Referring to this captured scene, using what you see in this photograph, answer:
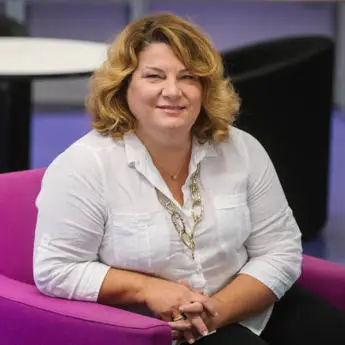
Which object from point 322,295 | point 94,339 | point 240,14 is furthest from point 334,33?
point 94,339

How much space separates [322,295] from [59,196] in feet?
2.47

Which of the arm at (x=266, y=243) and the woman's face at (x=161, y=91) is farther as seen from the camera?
the arm at (x=266, y=243)

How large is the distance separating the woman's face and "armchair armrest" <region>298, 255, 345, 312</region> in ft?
1.76

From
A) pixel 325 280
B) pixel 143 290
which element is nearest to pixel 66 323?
pixel 143 290

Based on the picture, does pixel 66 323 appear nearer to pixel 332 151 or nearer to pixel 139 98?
pixel 139 98

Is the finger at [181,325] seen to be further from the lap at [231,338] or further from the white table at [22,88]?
the white table at [22,88]

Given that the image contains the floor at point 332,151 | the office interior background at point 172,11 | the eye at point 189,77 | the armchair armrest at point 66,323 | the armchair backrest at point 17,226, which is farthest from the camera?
the office interior background at point 172,11

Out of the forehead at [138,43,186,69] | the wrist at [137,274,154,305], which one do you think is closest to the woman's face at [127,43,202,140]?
the forehead at [138,43,186,69]

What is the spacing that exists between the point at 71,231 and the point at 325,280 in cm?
70

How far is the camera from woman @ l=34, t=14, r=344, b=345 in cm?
219

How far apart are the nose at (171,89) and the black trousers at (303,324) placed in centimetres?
54

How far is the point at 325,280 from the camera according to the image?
2504 millimetres

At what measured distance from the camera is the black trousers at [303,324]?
234 centimetres

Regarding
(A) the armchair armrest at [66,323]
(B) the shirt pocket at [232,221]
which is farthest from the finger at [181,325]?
(B) the shirt pocket at [232,221]
